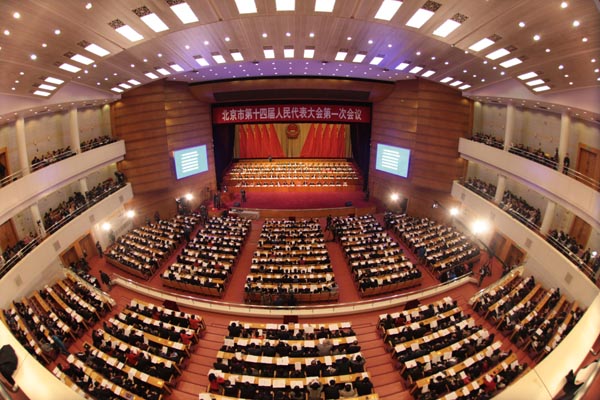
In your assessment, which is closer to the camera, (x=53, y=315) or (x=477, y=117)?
(x=53, y=315)

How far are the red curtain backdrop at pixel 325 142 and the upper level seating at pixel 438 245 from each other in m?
11.3

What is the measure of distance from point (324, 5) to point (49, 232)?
1624cm

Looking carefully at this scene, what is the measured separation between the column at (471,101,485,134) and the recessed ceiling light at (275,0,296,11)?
53.5 ft

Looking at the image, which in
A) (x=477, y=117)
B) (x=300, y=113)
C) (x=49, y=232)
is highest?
(x=300, y=113)

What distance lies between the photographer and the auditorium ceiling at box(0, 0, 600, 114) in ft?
27.9

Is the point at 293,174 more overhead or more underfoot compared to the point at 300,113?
more underfoot

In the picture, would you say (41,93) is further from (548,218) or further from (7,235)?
(548,218)

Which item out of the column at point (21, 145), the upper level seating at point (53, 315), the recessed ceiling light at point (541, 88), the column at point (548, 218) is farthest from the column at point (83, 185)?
the column at point (548, 218)

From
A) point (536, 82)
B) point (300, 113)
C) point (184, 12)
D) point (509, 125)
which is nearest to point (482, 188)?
point (509, 125)

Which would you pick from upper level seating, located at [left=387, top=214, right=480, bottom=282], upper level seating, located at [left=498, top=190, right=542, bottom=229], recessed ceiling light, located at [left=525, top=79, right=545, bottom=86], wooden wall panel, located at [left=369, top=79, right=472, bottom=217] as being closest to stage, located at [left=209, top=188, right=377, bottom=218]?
wooden wall panel, located at [left=369, top=79, right=472, bottom=217]

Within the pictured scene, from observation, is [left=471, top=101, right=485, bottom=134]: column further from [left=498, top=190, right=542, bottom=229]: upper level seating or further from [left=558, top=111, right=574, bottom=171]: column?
[left=558, top=111, right=574, bottom=171]: column

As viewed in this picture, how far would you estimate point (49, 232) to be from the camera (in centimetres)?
1727

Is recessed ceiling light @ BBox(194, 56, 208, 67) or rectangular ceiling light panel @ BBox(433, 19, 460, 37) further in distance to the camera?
recessed ceiling light @ BBox(194, 56, 208, 67)

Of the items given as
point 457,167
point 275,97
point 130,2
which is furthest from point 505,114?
point 130,2
